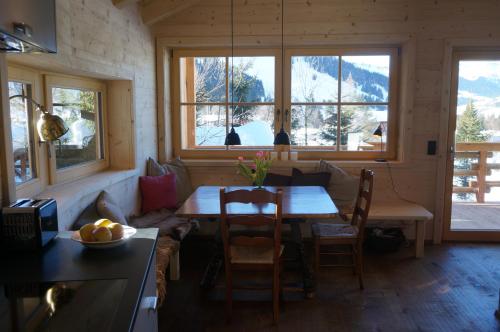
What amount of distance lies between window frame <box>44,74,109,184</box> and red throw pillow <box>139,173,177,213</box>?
418 millimetres

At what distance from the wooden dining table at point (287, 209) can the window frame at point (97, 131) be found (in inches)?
35.0

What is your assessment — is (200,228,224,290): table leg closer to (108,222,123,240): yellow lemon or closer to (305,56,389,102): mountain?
(108,222,123,240): yellow lemon

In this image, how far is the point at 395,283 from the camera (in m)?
3.51

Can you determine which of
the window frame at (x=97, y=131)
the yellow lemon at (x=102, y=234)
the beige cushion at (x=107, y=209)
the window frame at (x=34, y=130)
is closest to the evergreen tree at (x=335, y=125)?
the window frame at (x=97, y=131)

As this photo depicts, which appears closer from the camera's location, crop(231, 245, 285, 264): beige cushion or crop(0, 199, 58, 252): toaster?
crop(0, 199, 58, 252): toaster

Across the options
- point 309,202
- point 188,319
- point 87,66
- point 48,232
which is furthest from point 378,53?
point 48,232

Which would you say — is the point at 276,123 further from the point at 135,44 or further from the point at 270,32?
the point at 135,44

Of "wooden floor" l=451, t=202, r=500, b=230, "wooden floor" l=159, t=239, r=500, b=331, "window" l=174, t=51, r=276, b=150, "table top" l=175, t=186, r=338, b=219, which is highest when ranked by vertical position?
"window" l=174, t=51, r=276, b=150

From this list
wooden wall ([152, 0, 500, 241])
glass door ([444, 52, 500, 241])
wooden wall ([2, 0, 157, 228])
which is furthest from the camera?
glass door ([444, 52, 500, 241])

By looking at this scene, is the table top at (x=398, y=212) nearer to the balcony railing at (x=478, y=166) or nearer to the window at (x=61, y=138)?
the balcony railing at (x=478, y=166)

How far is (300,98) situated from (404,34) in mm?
1228

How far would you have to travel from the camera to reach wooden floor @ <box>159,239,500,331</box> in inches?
112

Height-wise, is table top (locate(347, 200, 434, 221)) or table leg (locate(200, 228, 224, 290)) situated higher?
table top (locate(347, 200, 434, 221))

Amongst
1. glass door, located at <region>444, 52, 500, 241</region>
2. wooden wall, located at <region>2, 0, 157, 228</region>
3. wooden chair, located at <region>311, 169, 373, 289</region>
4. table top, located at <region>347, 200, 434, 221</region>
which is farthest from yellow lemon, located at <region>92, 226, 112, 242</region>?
glass door, located at <region>444, 52, 500, 241</region>
